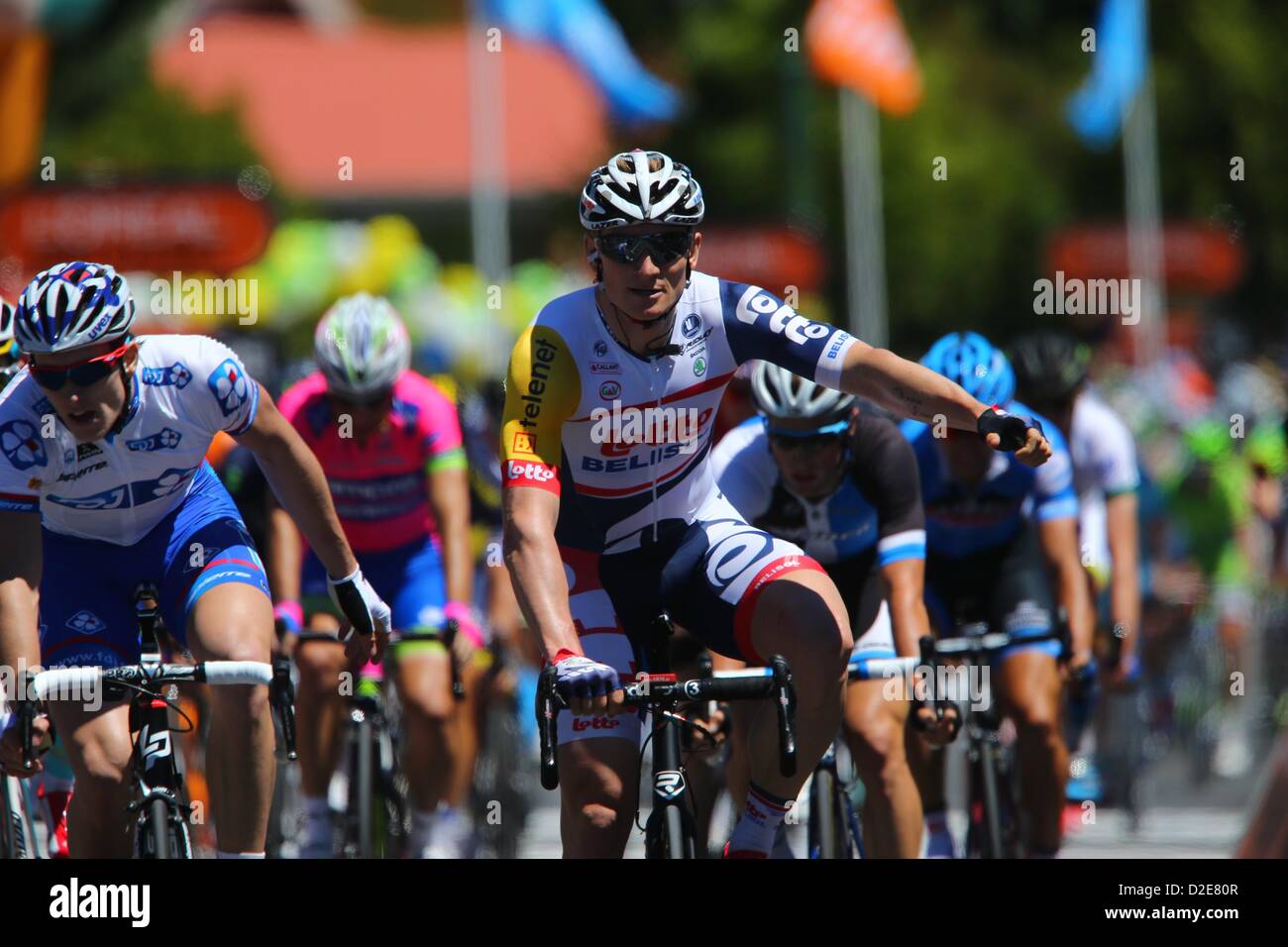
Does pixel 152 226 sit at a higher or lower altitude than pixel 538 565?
higher

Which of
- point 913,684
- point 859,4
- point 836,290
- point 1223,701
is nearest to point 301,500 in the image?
point 913,684

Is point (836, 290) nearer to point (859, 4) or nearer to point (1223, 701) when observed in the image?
point (859, 4)

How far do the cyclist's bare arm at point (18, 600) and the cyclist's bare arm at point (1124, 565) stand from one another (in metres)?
4.52

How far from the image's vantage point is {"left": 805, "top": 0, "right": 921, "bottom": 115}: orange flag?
2706 cm

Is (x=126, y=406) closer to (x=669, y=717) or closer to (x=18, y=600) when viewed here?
(x=18, y=600)

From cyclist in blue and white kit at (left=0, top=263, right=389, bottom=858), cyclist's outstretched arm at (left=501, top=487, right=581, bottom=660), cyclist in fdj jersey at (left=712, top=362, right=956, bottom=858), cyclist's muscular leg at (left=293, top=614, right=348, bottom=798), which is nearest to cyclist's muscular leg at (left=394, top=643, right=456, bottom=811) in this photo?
cyclist's muscular leg at (left=293, top=614, right=348, bottom=798)

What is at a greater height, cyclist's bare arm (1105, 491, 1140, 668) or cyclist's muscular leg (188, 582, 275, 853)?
cyclist's bare arm (1105, 491, 1140, 668)

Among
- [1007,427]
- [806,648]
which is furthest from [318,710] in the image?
[1007,427]

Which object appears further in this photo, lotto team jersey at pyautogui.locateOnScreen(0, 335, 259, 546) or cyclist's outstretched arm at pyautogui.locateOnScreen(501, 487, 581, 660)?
lotto team jersey at pyautogui.locateOnScreen(0, 335, 259, 546)

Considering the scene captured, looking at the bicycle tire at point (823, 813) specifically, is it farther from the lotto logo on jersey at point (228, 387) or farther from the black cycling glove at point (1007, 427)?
the lotto logo on jersey at point (228, 387)

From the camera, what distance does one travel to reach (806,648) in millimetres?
5371

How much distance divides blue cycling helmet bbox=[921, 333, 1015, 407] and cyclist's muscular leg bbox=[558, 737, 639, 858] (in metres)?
2.65

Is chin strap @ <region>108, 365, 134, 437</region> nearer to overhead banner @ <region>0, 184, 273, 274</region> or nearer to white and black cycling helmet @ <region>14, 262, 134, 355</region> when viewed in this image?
white and black cycling helmet @ <region>14, 262, 134, 355</region>

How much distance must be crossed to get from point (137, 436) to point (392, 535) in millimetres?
2646
